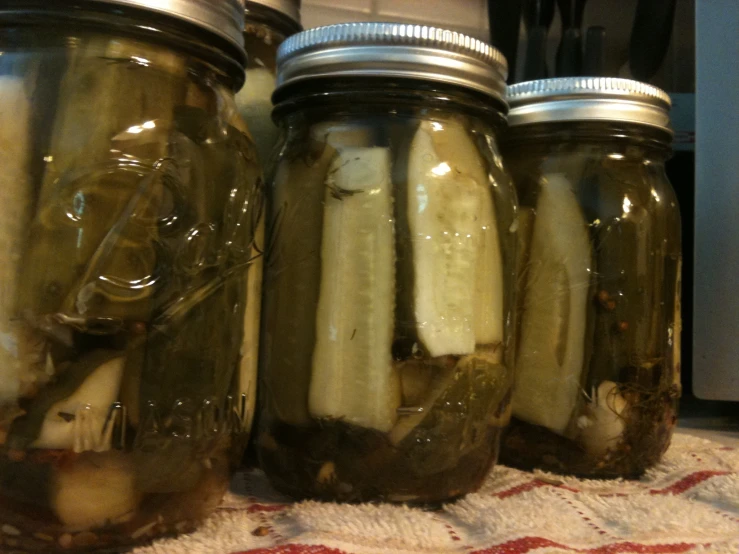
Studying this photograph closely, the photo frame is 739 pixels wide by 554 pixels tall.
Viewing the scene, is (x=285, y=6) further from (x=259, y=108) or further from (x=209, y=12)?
(x=209, y=12)

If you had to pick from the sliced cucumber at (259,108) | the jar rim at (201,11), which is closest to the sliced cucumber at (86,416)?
the jar rim at (201,11)

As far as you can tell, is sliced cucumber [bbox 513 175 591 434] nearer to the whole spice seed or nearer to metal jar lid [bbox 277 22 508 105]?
metal jar lid [bbox 277 22 508 105]

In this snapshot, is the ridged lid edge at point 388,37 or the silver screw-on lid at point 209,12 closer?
the silver screw-on lid at point 209,12

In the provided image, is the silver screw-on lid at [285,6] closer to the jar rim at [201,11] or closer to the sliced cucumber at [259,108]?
the sliced cucumber at [259,108]

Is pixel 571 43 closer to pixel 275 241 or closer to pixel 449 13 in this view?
pixel 449 13

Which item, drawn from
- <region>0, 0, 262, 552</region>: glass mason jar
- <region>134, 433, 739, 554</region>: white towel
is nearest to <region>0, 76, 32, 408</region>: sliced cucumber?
<region>0, 0, 262, 552</region>: glass mason jar

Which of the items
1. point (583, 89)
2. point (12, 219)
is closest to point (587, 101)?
point (583, 89)
